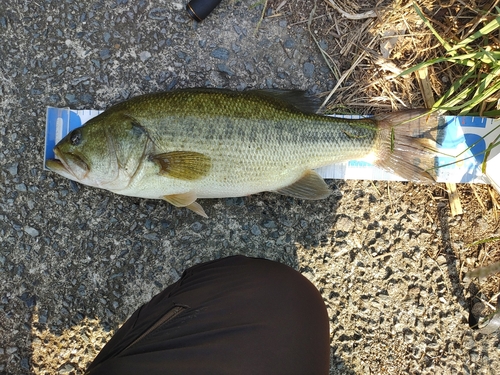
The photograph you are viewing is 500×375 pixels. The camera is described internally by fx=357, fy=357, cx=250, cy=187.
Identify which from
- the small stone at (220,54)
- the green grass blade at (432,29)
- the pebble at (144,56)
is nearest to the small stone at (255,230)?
the small stone at (220,54)

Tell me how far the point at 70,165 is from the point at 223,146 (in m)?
1.03

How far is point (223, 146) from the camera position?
2404 millimetres

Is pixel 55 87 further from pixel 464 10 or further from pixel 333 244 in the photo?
pixel 464 10

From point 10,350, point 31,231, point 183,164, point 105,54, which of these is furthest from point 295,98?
point 10,350

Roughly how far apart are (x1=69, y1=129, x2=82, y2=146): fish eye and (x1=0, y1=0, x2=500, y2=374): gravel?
0.43 metres

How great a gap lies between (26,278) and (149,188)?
1.21m

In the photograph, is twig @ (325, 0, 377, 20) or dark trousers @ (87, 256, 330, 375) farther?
twig @ (325, 0, 377, 20)

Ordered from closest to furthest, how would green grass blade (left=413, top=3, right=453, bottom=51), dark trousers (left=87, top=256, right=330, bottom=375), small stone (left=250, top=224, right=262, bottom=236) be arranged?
1. dark trousers (left=87, top=256, right=330, bottom=375)
2. green grass blade (left=413, top=3, right=453, bottom=51)
3. small stone (left=250, top=224, right=262, bottom=236)

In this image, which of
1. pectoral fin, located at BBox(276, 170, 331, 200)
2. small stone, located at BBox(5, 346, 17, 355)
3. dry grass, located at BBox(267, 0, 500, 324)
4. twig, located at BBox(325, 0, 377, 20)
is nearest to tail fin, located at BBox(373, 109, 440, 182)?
dry grass, located at BBox(267, 0, 500, 324)

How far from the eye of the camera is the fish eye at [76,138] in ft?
7.82

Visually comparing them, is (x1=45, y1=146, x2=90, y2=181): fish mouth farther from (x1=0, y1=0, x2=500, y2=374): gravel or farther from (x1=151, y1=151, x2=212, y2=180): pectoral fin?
(x1=151, y1=151, x2=212, y2=180): pectoral fin

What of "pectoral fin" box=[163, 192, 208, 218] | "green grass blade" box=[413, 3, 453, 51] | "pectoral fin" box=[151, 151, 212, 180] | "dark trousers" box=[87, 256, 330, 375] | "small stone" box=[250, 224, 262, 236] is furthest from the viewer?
"small stone" box=[250, 224, 262, 236]

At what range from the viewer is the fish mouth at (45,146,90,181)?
236 cm

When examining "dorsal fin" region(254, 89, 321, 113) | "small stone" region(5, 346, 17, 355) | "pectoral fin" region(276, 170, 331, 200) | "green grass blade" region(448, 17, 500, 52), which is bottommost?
"small stone" region(5, 346, 17, 355)
